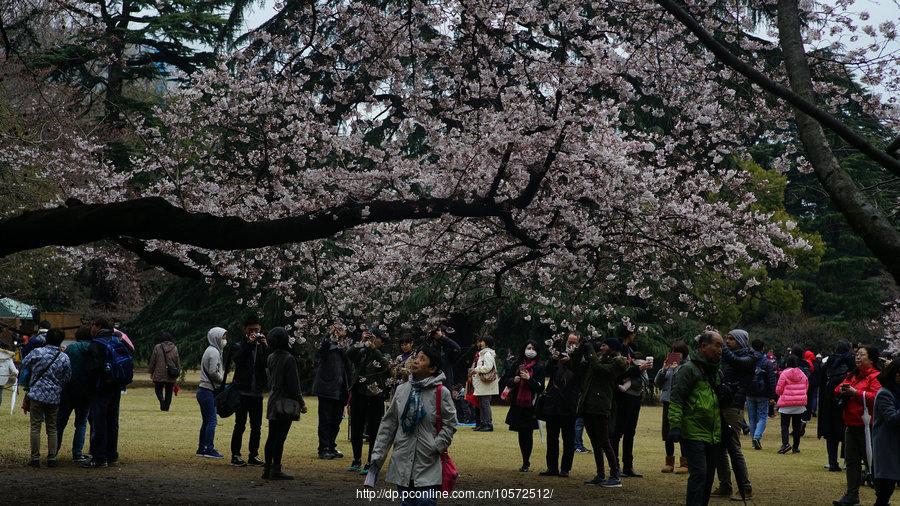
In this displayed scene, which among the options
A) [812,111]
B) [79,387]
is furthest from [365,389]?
[812,111]

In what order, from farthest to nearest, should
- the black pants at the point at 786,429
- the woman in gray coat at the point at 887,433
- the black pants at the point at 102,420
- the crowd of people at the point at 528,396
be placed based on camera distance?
the black pants at the point at 786,429 < the black pants at the point at 102,420 < the woman in gray coat at the point at 887,433 < the crowd of people at the point at 528,396

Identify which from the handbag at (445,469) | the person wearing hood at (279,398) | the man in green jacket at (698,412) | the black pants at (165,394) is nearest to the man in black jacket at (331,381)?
the person wearing hood at (279,398)

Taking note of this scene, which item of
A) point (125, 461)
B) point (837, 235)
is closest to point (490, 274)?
point (125, 461)

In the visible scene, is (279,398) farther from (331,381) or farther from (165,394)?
(165,394)

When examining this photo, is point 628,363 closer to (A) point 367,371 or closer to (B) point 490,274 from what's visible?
(B) point 490,274

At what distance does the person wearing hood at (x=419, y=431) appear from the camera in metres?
7.03

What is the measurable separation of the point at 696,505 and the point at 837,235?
4083cm

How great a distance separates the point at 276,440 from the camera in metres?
10.8

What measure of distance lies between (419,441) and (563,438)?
5.01m

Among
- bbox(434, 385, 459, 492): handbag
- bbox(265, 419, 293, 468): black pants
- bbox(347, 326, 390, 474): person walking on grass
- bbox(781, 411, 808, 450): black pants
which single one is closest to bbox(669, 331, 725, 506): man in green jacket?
bbox(434, 385, 459, 492): handbag

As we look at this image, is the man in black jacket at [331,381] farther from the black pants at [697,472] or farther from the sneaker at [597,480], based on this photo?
the black pants at [697,472]

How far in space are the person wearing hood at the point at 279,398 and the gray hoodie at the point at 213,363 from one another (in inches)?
70.8

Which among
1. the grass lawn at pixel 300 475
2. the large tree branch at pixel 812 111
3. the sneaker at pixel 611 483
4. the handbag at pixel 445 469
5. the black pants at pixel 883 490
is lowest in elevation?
the grass lawn at pixel 300 475

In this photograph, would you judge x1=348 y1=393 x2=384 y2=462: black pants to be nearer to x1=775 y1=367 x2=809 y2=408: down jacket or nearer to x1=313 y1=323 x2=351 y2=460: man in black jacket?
x1=313 y1=323 x2=351 y2=460: man in black jacket
